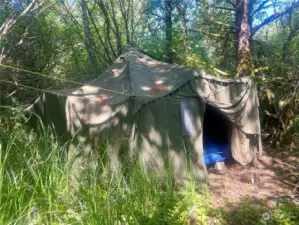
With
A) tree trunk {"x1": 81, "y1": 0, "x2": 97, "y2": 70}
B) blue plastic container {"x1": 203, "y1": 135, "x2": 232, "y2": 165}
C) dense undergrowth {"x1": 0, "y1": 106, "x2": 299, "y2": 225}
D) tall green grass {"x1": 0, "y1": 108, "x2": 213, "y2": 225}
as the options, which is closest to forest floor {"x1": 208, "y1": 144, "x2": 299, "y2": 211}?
blue plastic container {"x1": 203, "y1": 135, "x2": 232, "y2": 165}

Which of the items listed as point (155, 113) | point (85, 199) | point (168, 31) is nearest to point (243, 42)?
point (168, 31)

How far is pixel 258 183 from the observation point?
4602 millimetres

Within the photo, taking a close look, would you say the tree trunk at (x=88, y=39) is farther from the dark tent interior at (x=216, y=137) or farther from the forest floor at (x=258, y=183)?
the forest floor at (x=258, y=183)

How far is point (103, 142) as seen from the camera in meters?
4.24

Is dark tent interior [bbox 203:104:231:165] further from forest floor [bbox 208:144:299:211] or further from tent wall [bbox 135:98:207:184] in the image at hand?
tent wall [bbox 135:98:207:184]

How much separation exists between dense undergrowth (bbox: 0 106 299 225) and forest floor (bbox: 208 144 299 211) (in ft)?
1.33

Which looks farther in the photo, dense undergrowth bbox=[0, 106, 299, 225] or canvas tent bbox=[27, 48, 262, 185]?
canvas tent bbox=[27, 48, 262, 185]

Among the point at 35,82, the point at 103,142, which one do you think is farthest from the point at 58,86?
the point at 103,142

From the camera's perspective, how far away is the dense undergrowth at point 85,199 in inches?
86.0

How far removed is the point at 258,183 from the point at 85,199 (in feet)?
10.6

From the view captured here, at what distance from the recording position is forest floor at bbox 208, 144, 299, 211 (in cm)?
402

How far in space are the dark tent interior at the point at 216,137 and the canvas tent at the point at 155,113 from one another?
0.55 meters

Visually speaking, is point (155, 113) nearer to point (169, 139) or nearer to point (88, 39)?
point (169, 139)

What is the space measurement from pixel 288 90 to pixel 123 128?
4586mm
